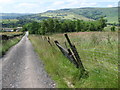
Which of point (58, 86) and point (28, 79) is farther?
point (28, 79)

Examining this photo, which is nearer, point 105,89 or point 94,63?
point 105,89

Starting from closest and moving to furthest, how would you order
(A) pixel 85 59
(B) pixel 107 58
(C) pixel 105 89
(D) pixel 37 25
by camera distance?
(C) pixel 105 89 → (B) pixel 107 58 → (A) pixel 85 59 → (D) pixel 37 25

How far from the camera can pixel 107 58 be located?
6.19m

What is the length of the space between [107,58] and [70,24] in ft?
401

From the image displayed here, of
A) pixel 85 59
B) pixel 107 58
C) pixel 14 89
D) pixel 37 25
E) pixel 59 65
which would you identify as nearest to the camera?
pixel 107 58

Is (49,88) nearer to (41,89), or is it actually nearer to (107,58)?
(41,89)

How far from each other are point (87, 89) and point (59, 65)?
3.51 meters

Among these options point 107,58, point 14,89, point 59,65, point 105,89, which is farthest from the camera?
point 59,65

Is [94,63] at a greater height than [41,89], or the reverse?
[94,63]

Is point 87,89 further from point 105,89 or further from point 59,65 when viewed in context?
point 59,65

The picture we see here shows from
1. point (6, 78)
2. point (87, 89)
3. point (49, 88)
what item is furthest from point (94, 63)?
point (6, 78)

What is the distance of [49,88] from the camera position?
252 inches

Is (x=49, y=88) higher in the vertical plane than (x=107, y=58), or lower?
lower

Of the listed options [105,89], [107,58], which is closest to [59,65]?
[107,58]
